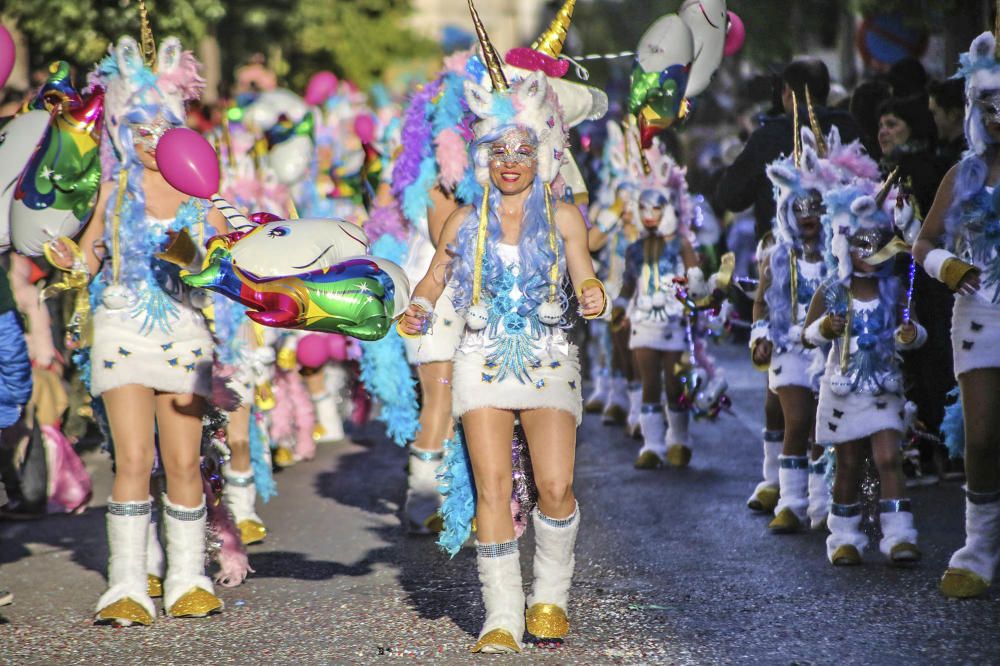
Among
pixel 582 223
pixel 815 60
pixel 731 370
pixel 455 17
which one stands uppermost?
pixel 455 17

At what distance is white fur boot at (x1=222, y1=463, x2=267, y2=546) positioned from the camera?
8.14 m

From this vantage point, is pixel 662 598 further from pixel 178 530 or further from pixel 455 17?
pixel 455 17

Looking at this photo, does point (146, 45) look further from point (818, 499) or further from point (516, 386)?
point (818, 499)

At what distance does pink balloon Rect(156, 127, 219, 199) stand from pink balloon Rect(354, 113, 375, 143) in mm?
6407

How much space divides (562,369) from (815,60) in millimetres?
4199

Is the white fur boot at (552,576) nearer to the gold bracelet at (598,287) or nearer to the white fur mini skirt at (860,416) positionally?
the gold bracelet at (598,287)

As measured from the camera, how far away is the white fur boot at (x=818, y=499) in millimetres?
7633

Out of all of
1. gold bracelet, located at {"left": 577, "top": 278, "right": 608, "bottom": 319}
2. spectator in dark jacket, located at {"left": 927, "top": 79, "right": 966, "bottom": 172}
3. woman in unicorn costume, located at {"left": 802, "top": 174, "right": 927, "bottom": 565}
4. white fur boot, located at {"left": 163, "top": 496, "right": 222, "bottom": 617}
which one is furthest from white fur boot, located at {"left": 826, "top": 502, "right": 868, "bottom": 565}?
white fur boot, located at {"left": 163, "top": 496, "right": 222, "bottom": 617}

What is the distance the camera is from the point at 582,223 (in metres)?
5.91

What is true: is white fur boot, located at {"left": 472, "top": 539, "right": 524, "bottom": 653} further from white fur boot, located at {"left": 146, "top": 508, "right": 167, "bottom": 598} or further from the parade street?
white fur boot, located at {"left": 146, "top": 508, "right": 167, "bottom": 598}

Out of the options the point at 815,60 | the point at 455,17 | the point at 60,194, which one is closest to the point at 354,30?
the point at 815,60

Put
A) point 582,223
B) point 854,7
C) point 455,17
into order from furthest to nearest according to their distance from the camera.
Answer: point 455,17
point 854,7
point 582,223

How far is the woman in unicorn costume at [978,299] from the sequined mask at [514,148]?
5.57 feet

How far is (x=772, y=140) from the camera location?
9164 millimetres
